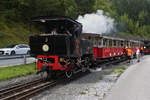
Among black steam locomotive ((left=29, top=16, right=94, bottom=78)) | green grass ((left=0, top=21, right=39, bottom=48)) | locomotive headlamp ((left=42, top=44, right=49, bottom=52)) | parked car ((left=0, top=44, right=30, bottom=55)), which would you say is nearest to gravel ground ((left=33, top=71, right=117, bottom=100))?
Result: black steam locomotive ((left=29, top=16, right=94, bottom=78))

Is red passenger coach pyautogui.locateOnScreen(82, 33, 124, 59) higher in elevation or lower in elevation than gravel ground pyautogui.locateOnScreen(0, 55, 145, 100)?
higher

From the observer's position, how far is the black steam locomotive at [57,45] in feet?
31.8

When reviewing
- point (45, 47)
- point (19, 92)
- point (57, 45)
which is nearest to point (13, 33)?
point (45, 47)

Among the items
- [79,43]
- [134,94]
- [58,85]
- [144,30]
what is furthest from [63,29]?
[144,30]

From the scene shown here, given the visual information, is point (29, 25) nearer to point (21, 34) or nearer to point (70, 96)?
point (21, 34)

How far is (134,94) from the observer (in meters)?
7.28

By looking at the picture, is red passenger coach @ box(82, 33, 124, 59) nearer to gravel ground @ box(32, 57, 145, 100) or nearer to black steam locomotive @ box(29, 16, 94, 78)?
black steam locomotive @ box(29, 16, 94, 78)

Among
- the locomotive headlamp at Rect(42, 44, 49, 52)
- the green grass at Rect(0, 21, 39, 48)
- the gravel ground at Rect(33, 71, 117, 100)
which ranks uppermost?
the green grass at Rect(0, 21, 39, 48)

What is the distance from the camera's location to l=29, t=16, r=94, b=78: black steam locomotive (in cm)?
970

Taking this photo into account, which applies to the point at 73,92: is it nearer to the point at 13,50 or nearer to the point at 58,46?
the point at 58,46

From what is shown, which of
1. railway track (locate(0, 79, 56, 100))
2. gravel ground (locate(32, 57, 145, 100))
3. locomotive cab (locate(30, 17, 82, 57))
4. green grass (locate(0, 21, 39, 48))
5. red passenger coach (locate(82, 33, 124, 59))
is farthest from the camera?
green grass (locate(0, 21, 39, 48))

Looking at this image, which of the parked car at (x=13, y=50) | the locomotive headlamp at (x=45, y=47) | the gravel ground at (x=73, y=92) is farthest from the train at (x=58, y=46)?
the parked car at (x=13, y=50)

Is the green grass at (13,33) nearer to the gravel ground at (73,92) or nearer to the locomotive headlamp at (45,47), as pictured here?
the locomotive headlamp at (45,47)

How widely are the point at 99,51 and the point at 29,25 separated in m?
24.2
